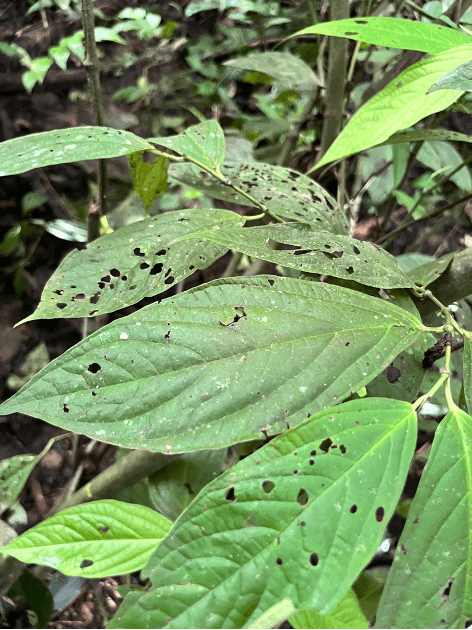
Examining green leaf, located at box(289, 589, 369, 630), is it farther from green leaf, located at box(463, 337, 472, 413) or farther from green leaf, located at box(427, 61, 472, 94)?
green leaf, located at box(427, 61, 472, 94)

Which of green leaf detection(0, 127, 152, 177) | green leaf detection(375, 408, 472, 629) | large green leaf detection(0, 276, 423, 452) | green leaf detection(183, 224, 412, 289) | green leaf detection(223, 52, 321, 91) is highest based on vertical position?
green leaf detection(223, 52, 321, 91)

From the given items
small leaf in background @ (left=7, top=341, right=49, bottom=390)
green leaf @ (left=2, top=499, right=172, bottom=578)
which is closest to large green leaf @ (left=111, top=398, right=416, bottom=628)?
green leaf @ (left=2, top=499, right=172, bottom=578)

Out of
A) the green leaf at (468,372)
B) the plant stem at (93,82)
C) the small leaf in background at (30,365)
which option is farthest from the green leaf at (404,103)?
the small leaf in background at (30,365)

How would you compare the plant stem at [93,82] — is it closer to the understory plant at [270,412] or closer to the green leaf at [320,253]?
the understory plant at [270,412]

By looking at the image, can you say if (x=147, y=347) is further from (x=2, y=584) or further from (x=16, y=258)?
(x=16, y=258)

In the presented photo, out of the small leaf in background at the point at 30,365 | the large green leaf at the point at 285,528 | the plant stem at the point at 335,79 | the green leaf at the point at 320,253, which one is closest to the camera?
the large green leaf at the point at 285,528
